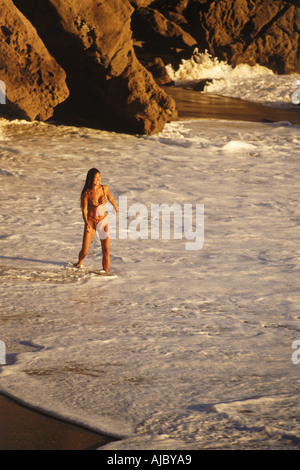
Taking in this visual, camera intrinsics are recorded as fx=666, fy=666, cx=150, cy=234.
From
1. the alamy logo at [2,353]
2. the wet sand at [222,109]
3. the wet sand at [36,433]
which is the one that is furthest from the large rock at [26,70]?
the wet sand at [36,433]

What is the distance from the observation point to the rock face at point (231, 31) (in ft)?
65.1

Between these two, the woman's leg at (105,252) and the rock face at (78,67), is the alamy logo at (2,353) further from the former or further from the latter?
the rock face at (78,67)

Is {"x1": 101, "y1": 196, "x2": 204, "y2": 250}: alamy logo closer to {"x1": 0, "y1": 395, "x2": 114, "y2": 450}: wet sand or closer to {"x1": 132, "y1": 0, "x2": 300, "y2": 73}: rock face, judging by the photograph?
{"x1": 0, "y1": 395, "x2": 114, "y2": 450}: wet sand

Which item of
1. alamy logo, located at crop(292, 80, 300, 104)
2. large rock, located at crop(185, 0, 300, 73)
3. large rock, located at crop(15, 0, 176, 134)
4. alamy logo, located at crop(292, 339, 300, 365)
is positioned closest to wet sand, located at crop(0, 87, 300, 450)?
alamy logo, located at crop(292, 339, 300, 365)

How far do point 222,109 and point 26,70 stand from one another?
19.3ft

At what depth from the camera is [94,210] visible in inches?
238

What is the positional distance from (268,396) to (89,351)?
123cm


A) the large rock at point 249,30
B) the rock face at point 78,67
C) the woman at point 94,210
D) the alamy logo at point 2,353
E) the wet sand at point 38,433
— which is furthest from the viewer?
the large rock at point 249,30

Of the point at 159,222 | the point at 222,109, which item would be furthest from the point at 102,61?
the point at 159,222

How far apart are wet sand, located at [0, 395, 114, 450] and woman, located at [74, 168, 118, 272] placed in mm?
2564

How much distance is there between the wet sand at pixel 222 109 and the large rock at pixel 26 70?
371 cm

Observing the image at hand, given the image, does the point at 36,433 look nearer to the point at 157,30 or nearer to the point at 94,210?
the point at 94,210

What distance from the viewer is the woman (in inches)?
235
